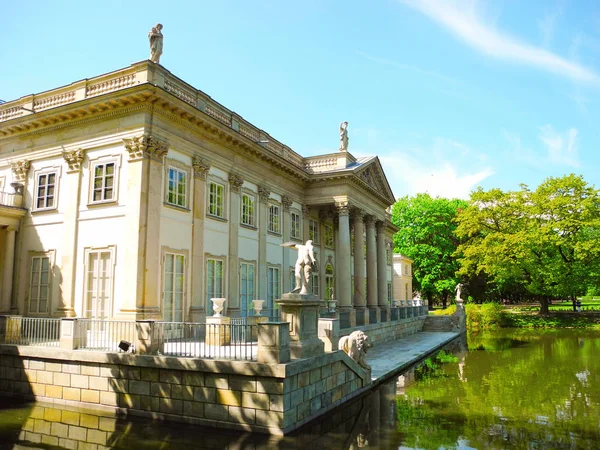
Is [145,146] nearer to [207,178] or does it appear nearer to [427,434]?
[207,178]

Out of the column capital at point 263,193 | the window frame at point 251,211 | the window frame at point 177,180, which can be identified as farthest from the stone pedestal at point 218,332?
the column capital at point 263,193

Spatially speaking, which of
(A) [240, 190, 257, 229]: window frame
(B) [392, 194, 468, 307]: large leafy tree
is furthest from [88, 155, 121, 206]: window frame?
(B) [392, 194, 468, 307]: large leafy tree

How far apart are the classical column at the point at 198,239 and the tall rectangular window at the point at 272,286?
5376mm

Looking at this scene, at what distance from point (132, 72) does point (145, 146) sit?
259 centimetres

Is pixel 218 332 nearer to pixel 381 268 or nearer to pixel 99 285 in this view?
pixel 99 285

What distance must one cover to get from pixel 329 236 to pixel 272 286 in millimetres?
7846

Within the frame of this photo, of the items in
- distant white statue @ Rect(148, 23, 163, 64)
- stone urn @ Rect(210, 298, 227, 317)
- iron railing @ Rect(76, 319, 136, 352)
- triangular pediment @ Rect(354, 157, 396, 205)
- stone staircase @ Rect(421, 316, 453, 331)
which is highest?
distant white statue @ Rect(148, 23, 163, 64)

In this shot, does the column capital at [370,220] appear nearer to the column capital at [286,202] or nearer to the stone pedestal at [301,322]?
the column capital at [286,202]

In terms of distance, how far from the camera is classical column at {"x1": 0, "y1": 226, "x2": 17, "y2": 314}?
56.0ft

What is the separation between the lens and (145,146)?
50.1ft

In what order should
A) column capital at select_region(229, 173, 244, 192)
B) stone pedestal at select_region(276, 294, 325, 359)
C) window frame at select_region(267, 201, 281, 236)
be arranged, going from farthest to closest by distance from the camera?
1. window frame at select_region(267, 201, 281, 236)
2. column capital at select_region(229, 173, 244, 192)
3. stone pedestal at select_region(276, 294, 325, 359)

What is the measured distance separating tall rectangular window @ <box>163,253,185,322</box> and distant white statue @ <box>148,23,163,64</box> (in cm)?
668

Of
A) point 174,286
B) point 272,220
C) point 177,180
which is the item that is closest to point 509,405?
point 174,286

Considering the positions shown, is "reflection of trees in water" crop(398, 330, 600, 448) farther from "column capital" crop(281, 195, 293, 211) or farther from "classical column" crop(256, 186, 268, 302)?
"column capital" crop(281, 195, 293, 211)
